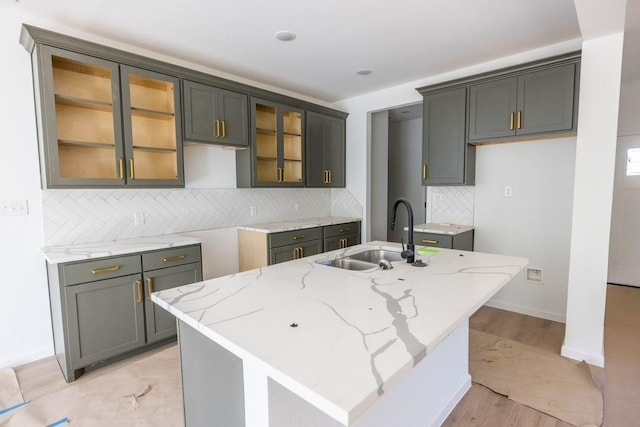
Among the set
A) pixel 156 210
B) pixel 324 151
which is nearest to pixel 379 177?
pixel 324 151

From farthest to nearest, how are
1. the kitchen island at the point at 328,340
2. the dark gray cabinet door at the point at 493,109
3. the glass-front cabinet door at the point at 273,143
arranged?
the glass-front cabinet door at the point at 273,143, the dark gray cabinet door at the point at 493,109, the kitchen island at the point at 328,340

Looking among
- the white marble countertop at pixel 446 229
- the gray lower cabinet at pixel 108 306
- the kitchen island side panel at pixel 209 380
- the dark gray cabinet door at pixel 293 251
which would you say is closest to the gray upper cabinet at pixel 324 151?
the dark gray cabinet door at pixel 293 251

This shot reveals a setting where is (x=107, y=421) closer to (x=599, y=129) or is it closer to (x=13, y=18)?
(x=13, y=18)

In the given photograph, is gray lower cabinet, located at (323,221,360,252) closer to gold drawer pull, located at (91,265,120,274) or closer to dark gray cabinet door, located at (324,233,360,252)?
dark gray cabinet door, located at (324,233,360,252)

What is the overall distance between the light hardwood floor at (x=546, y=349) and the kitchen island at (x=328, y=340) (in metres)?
0.16

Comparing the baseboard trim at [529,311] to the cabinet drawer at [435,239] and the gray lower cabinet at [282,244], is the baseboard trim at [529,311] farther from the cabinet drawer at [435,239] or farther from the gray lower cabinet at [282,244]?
the gray lower cabinet at [282,244]

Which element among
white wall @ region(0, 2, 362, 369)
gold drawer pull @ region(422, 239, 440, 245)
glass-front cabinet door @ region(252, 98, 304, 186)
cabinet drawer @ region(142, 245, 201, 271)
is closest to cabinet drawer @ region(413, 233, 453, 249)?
gold drawer pull @ region(422, 239, 440, 245)

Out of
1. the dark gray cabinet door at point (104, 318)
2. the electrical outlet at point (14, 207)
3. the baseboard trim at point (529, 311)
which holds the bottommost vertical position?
the baseboard trim at point (529, 311)

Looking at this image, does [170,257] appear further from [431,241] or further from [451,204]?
[451,204]

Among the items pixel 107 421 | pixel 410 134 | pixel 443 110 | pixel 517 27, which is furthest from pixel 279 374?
pixel 410 134

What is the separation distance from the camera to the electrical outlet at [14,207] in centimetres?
240

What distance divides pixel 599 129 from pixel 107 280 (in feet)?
11.9

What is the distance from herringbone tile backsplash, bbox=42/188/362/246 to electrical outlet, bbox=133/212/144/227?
13 mm

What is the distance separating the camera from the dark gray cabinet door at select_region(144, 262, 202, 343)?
8.46ft
